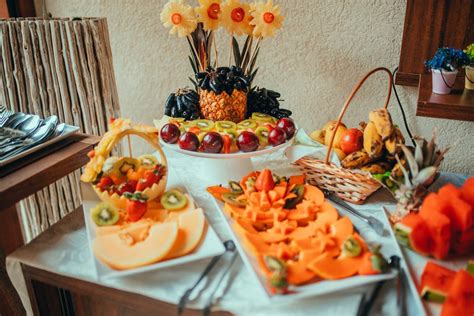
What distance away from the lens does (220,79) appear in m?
1.16

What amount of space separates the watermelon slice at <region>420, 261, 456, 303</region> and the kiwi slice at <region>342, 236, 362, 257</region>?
0.12 meters

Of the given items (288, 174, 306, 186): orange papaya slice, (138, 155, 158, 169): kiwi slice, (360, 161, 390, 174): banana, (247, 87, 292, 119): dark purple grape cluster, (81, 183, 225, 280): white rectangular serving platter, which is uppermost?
(247, 87, 292, 119): dark purple grape cluster

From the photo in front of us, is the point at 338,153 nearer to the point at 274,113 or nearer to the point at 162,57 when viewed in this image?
the point at 274,113

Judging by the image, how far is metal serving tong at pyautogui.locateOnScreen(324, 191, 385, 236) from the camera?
2.99 feet

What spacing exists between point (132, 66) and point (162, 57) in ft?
0.50

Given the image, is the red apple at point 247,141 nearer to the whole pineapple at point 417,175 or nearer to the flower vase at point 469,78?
the whole pineapple at point 417,175

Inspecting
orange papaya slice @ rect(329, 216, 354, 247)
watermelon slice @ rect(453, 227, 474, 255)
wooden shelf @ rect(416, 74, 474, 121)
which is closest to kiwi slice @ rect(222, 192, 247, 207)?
orange papaya slice @ rect(329, 216, 354, 247)

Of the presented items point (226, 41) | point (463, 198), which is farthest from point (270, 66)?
point (463, 198)

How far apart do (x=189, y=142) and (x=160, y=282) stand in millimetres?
356

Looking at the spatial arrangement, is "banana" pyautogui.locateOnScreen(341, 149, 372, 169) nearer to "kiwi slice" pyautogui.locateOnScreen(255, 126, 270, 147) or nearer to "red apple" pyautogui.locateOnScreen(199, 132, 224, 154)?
"kiwi slice" pyautogui.locateOnScreen(255, 126, 270, 147)

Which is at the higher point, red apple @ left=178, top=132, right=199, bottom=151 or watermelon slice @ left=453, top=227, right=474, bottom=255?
red apple @ left=178, top=132, right=199, bottom=151

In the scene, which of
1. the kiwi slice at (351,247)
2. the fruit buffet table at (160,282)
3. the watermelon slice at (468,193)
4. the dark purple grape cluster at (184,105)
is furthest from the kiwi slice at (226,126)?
the watermelon slice at (468,193)

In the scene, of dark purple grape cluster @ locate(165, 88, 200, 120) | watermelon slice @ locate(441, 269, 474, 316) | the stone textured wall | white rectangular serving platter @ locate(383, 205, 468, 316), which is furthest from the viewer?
the stone textured wall

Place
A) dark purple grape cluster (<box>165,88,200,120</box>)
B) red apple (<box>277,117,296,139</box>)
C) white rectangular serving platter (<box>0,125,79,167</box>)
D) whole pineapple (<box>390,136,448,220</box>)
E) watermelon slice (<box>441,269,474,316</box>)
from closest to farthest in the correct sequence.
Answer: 1. watermelon slice (<box>441,269,474,316</box>)
2. whole pineapple (<box>390,136,448,220</box>)
3. white rectangular serving platter (<box>0,125,79,167</box>)
4. red apple (<box>277,117,296,139</box>)
5. dark purple grape cluster (<box>165,88,200,120</box>)
